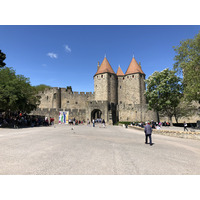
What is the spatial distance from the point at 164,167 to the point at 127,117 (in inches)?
1165

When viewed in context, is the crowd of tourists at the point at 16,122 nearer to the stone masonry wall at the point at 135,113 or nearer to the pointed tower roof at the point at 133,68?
the stone masonry wall at the point at 135,113

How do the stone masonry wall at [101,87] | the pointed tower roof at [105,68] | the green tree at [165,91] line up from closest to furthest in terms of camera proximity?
1. the green tree at [165,91]
2. the stone masonry wall at [101,87]
3. the pointed tower roof at [105,68]

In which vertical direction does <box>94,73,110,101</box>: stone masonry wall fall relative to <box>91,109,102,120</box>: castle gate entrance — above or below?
above

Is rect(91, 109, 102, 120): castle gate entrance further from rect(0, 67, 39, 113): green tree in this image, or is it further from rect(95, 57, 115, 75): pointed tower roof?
rect(0, 67, 39, 113): green tree

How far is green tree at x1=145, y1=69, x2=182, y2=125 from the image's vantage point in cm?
2317

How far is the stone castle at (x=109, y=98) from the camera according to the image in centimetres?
3034

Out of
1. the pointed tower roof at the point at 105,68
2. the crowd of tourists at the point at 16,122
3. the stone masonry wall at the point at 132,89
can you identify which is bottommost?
the crowd of tourists at the point at 16,122

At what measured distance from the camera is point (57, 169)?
11.5ft

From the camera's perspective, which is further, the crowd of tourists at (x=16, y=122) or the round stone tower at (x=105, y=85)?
the round stone tower at (x=105, y=85)

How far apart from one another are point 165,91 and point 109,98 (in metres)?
16.4

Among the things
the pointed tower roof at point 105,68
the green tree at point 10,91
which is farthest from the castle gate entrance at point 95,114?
the green tree at point 10,91

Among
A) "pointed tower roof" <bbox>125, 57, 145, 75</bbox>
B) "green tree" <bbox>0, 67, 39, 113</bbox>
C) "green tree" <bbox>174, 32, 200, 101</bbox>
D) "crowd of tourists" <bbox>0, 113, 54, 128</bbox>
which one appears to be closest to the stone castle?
"pointed tower roof" <bbox>125, 57, 145, 75</bbox>

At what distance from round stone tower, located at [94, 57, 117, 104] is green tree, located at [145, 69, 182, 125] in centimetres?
1375
